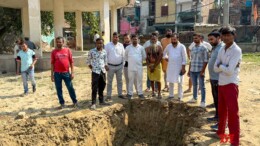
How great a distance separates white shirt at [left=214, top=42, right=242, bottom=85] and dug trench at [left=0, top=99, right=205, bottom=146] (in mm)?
1261

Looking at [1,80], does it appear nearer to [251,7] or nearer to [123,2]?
[123,2]

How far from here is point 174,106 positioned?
6.49 meters

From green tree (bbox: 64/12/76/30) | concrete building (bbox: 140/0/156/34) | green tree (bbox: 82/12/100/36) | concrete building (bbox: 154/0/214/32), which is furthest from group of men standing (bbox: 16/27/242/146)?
concrete building (bbox: 140/0/156/34)

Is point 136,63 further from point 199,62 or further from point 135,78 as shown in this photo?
point 199,62

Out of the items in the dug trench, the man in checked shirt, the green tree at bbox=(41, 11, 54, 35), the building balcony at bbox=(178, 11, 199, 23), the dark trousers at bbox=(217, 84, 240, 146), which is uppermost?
the building balcony at bbox=(178, 11, 199, 23)

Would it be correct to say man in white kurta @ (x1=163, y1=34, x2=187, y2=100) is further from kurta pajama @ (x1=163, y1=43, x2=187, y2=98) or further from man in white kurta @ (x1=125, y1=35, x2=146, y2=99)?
man in white kurta @ (x1=125, y1=35, x2=146, y2=99)

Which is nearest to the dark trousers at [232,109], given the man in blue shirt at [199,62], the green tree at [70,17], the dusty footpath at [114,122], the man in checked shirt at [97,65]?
the dusty footpath at [114,122]

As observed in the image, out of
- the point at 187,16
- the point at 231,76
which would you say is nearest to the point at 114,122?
the point at 231,76

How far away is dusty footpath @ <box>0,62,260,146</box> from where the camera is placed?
510 centimetres

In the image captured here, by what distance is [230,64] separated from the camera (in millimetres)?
4000

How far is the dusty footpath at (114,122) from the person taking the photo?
201 inches

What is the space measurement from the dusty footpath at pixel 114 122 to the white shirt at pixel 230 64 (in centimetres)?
110

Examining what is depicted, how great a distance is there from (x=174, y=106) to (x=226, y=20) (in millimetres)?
12993

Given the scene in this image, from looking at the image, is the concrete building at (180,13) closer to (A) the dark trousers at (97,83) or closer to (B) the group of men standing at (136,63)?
(B) the group of men standing at (136,63)
